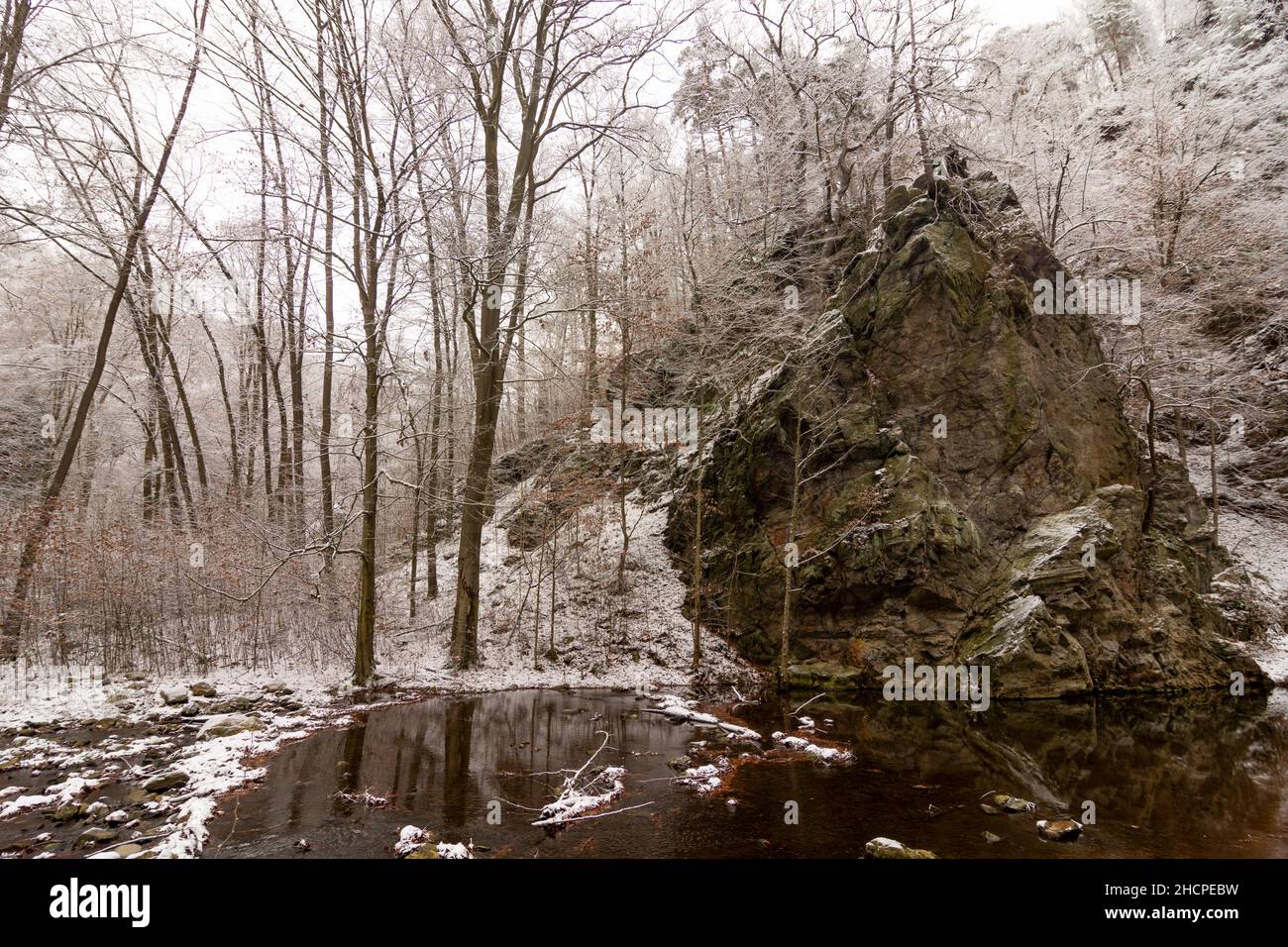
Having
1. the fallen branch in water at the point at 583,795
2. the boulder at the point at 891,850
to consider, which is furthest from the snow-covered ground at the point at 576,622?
the boulder at the point at 891,850

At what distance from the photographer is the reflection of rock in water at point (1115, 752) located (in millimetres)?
6074

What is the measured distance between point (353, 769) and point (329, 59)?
10.6m

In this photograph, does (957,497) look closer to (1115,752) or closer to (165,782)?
(1115,752)

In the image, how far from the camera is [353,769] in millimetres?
6344

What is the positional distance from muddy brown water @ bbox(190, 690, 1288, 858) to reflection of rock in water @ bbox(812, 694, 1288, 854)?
1.4 inches

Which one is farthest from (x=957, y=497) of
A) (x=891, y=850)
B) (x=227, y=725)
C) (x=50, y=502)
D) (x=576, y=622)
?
(x=50, y=502)

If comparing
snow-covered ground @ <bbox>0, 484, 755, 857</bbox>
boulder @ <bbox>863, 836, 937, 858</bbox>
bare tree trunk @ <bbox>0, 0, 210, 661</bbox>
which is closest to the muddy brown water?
boulder @ <bbox>863, 836, 937, 858</bbox>

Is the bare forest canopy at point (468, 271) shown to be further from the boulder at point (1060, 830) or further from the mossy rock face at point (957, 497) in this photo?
the boulder at point (1060, 830)

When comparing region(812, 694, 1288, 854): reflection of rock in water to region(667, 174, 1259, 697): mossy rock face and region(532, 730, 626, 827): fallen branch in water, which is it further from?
region(532, 730, 626, 827): fallen branch in water

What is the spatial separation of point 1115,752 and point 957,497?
599 cm

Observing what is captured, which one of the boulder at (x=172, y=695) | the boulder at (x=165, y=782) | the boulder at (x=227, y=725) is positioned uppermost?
the boulder at (x=165, y=782)

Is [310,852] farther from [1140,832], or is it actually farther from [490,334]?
[490,334]

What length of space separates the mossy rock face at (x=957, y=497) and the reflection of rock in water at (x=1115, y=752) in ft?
3.70
